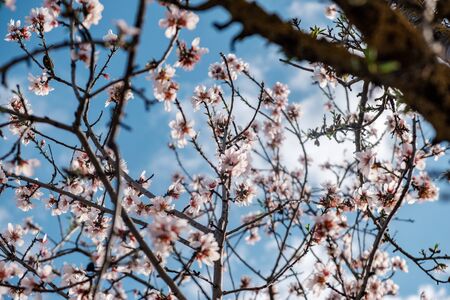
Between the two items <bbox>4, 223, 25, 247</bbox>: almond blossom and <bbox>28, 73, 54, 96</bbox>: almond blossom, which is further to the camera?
<bbox>4, 223, 25, 247</bbox>: almond blossom

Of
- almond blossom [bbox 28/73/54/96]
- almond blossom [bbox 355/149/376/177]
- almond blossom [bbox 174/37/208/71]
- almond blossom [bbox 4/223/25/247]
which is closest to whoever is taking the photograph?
almond blossom [bbox 174/37/208/71]

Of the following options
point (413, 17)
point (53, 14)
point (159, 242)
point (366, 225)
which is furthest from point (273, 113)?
point (159, 242)

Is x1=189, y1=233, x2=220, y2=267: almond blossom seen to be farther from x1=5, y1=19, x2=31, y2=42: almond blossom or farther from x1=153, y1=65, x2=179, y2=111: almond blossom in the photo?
x1=5, y1=19, x2=31, y2=42: almond blossom

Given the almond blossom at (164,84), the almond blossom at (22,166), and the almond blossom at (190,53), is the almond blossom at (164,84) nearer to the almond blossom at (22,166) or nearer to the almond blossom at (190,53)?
the almond blossom at (190,53)

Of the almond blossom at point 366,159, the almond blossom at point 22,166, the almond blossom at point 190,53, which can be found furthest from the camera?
the almond blossom at point 366,159

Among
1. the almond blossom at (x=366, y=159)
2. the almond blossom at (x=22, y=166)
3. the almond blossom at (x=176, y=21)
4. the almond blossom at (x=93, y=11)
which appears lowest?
the almond blossom at (x=22, y=166)

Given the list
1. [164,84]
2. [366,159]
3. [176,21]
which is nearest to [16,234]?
[164,84]

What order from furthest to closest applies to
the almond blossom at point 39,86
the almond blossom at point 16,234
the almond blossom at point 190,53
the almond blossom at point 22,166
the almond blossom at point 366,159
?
the almond blossom at point 16,234 → the almond blossom at point 39,86 → the almond blossom at point 366,159 → the almond blossom at point 190,53 → the almond blossom at point 22,166

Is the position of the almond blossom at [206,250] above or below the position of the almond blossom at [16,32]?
below

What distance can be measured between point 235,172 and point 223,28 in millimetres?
1441

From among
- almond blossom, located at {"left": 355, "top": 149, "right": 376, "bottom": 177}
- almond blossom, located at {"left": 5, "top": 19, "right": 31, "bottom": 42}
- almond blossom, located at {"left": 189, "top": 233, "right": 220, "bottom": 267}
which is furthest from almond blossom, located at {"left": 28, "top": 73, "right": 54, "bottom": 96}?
almond blossom, located at {"left": 355, "top": 149, "right": 376, "bottom": 177}

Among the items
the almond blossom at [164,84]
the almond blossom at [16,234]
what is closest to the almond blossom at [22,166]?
the almond blossom at [164,84]

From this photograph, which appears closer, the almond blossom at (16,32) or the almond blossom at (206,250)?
the almond blossom at (206,250)

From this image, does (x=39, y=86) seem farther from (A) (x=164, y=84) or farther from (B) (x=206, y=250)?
(B) (x=206, y=250)
